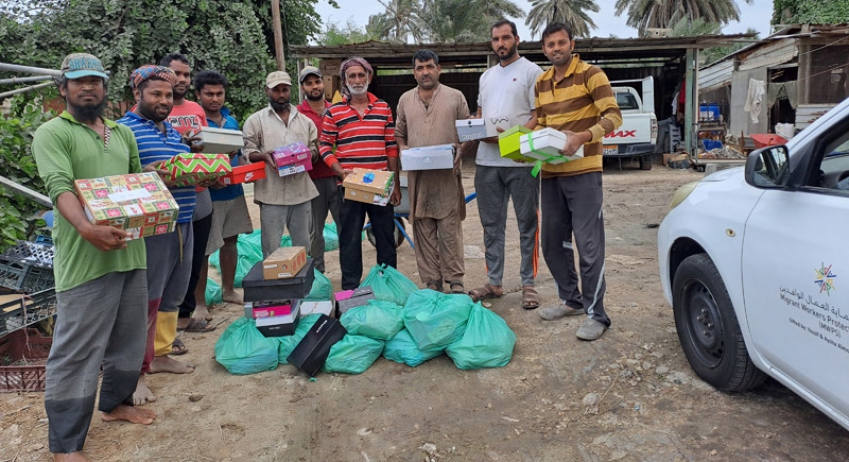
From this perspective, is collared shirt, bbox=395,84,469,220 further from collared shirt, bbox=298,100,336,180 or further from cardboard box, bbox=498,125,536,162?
cardboard box, bbox=498,125,536,162

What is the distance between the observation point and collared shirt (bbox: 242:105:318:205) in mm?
4434

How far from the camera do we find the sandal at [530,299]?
14.6 feet

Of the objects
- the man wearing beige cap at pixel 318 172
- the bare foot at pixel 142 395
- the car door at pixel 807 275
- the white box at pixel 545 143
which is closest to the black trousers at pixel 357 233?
the man wearing beige cap at pixel 318 172

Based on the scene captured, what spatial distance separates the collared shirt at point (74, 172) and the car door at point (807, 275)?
2.97 metres

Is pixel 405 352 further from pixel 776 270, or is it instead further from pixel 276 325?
pixel 776 270

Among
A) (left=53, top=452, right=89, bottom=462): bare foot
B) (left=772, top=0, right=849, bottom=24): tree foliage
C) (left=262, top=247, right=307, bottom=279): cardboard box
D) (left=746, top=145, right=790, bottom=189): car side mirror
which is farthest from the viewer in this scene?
(left=772, top=0, right=849, bottom=24): tree foliage

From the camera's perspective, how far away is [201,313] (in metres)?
4.56

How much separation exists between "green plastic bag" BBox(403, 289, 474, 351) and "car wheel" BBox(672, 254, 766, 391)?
133 centimetres

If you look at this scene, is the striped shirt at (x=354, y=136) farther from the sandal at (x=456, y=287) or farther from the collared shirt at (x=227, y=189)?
the sandal at (x=456, y=287)

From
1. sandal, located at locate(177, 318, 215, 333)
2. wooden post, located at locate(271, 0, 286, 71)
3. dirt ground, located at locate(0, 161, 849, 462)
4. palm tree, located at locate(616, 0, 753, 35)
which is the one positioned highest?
palm tree, located at locate(616, 0, 753, 35)

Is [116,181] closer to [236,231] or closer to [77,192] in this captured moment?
[77,192]

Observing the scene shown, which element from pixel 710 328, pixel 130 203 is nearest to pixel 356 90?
pixel 130 203

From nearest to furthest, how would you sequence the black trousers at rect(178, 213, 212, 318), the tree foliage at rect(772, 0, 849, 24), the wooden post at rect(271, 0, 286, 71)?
the black trousers at rect(178, 213, 212, 318)
the wooden post at rect(271, 0, 286, 71)
the tree foliage at rect(772, 0, 849, 24)

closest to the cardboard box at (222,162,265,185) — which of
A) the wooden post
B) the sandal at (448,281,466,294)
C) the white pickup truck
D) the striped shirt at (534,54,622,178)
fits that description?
the sandal at (448,281,466,294)
